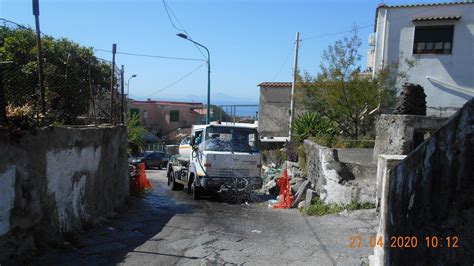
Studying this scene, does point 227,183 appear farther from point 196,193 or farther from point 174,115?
point 174,115

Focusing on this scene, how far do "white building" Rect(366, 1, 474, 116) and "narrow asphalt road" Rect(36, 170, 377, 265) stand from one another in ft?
46.9

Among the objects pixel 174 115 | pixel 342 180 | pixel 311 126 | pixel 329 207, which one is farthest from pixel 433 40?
pixel 174 115

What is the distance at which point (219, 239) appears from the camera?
7652 millimetres

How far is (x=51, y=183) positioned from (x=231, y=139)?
24.4 feet

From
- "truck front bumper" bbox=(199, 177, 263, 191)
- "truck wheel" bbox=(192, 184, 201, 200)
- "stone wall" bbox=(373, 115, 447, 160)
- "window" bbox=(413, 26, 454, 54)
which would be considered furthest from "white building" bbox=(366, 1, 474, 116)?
"truck wheel" bbox=(192, 184, 201, 200)

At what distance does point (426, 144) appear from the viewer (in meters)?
3.80

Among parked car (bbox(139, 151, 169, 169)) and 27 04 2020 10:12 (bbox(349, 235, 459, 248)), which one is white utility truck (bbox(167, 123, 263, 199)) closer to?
27 04 2020 10:12 (bbox(349, 235, 459, 248))

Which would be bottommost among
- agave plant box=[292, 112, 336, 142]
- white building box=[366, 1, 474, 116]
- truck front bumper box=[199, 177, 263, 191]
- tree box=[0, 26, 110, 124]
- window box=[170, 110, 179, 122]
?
truck front bumper box=[199, 177, 263, 191]

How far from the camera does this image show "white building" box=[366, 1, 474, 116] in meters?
21.6

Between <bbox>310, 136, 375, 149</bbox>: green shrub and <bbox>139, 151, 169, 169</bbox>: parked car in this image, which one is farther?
<bbox>139, 151, 169, 169</bbox>: parked car

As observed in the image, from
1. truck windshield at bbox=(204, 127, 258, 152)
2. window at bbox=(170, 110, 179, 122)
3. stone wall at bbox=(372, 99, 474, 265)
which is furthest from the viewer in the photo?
window at bbox=(170, 110, 179, 122)

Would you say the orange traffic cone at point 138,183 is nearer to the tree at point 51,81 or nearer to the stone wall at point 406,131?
the tree at point 51,81

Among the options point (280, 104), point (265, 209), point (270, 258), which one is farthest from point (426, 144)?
point (280, 104)

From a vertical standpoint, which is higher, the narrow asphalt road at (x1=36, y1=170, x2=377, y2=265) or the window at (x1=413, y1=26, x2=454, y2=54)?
the window at (x1=413, y1=26, x2=454, y2=54)
